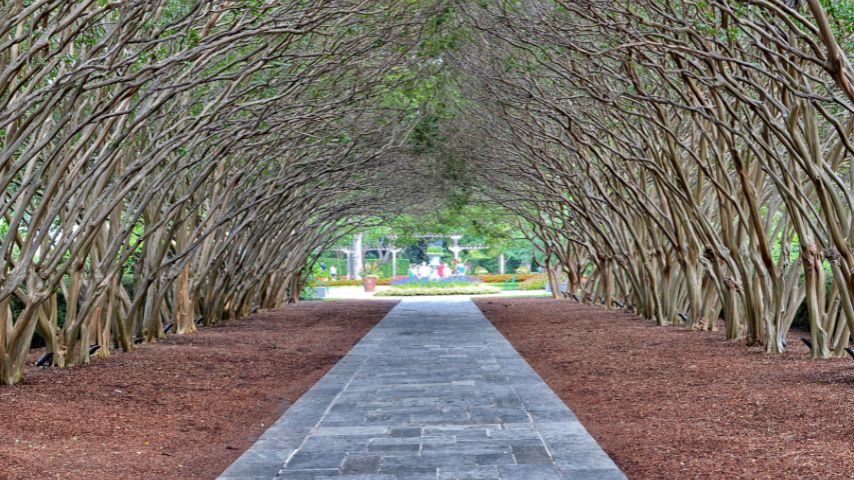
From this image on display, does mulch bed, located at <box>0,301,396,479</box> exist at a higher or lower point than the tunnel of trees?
lower

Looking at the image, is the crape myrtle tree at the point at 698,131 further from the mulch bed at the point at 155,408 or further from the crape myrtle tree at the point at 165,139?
the mulch bed at the point at 155,408

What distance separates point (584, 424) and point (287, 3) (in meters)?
6.76

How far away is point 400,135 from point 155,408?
1582cm

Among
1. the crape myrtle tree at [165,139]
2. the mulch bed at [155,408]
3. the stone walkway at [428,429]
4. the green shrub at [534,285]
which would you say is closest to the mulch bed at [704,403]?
the stone walkway at [428,429]

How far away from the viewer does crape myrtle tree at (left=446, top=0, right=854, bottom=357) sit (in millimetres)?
11008

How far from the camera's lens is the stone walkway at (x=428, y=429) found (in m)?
6.78

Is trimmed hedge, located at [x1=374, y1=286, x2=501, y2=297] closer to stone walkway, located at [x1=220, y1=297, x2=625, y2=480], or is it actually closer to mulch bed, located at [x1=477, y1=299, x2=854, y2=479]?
mulch bed, located at [x1=477, y1=299, x2=854, y2=479]

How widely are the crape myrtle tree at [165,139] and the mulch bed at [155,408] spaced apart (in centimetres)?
87

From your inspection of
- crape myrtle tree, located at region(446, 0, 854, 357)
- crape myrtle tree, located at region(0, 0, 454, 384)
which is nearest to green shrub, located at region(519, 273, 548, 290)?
crape myrtle tree, located at region(446, 0, 854, 357)

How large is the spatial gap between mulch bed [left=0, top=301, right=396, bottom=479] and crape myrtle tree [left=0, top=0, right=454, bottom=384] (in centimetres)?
87

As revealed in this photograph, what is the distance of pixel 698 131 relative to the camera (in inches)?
712

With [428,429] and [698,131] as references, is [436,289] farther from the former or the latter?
[428,429]

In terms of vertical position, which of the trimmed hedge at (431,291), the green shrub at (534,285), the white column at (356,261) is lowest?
the trimmed hedge at (431,291)

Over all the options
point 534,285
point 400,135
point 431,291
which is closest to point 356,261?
point 534,285
